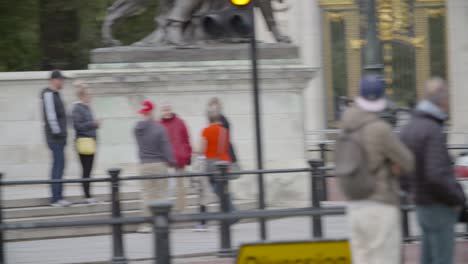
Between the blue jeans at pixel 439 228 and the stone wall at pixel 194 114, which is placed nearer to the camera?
the blue jeans at pixel 439 228

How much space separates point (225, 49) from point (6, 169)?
3943 millimetres

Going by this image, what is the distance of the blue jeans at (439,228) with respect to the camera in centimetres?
824

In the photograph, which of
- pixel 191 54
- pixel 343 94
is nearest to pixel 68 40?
pixel 343 94

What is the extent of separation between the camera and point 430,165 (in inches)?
317

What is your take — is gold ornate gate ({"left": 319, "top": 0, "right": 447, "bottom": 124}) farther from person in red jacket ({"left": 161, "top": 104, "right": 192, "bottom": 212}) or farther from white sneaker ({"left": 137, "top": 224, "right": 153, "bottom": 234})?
white sneaker ({"left": 137, "top": 224, "right": 153, "bottom": 234})

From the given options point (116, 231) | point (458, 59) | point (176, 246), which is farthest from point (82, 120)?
point (458, 59)

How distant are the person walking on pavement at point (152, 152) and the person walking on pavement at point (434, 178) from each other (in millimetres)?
5333

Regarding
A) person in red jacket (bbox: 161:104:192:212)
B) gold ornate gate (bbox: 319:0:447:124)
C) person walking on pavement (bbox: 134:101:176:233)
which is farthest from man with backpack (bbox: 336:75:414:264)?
gold ornate gate (bbox: 319:0:447:124)

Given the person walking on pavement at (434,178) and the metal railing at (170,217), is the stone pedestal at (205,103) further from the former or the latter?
the person walking on pavement at (434,178)

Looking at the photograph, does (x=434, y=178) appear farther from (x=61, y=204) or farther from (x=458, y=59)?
(x=458, y=59)

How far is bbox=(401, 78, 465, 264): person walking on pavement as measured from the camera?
318 inches

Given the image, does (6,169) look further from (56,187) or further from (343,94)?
(343,94)

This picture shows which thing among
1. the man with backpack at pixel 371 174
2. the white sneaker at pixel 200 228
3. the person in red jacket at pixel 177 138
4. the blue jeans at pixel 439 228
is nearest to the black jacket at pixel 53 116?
the person in red jacket at pixel 177 138

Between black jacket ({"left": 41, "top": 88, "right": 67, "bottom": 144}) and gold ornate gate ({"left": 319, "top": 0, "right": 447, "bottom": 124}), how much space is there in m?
11.4
